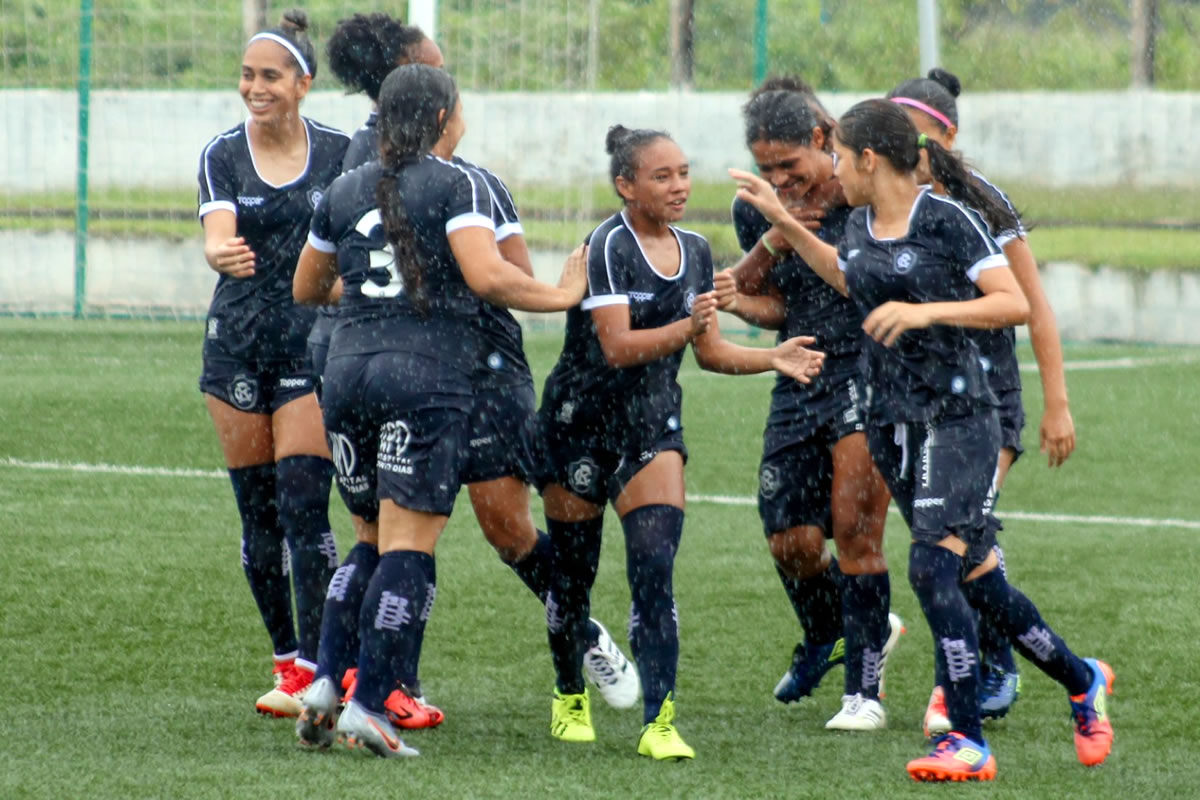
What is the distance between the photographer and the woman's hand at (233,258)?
5504mm

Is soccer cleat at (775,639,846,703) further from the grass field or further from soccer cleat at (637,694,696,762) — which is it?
soccer cleat at (637,694,696,762)

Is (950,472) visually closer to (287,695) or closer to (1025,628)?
(1025,628)

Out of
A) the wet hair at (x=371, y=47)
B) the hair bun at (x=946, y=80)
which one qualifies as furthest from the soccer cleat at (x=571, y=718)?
the hair bun at (x=946, y=80)

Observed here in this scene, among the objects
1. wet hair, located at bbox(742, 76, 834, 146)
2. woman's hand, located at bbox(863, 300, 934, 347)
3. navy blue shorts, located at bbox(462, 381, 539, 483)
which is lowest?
navy blue shorts, located at bbox(462, 381, 539, 483)

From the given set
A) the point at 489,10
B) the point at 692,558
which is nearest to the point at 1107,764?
the point at 692,558

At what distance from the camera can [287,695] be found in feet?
18.3

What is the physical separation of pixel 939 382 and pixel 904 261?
0.33 meters

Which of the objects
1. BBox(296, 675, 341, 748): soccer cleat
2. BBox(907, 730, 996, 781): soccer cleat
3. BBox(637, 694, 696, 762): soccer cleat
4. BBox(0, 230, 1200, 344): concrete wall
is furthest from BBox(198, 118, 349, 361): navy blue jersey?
BBox(0, 230, 1200, 344): concrete wall

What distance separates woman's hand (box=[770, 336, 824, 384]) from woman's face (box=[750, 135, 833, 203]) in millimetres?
656

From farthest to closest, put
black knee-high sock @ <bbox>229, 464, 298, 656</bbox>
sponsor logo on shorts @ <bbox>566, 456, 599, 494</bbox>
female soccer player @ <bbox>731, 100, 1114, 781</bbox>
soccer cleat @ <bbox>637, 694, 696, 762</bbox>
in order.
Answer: black knee-high sock @ <bbox>229, 464, 298, 656</bbox> → sponsor logo on shorts @ <bbox>566, 456, 599, 494</bbox> → soccer cleat @ <bbox>637, 694, 696, 762</bbox> → female soccer player @ <bbox>731, 100, 1114, 781</bbox>

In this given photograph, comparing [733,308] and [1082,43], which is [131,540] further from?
[1082,43]

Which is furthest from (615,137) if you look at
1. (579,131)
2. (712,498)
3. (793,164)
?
(579,131)

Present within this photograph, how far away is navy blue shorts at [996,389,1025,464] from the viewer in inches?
221

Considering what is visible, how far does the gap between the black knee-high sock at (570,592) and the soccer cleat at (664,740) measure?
0.50 meters
